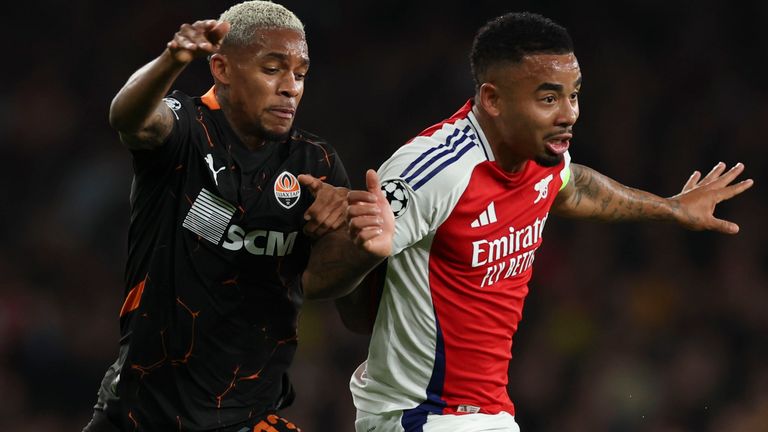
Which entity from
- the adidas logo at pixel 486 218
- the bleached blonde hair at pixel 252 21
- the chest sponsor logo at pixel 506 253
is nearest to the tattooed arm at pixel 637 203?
the chest sponsor logo at pixel 506 253

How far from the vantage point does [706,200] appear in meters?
4.37

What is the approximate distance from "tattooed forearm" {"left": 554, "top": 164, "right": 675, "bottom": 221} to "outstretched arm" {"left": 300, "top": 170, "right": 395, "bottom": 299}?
106cm

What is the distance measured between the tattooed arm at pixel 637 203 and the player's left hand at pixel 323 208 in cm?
105

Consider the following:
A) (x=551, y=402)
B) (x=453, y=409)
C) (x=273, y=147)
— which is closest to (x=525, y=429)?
(x=551, y=402)

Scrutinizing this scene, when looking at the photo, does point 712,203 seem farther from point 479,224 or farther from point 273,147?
point 273,147

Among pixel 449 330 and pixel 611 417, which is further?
pixel 611 417

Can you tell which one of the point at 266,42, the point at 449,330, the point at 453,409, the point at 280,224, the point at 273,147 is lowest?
the point at 453,409

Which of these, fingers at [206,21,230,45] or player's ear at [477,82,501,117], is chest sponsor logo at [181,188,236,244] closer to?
fingers at [206,21,230,45]

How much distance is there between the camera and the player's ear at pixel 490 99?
11.9 feet

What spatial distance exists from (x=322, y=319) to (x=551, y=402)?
62.1 inches

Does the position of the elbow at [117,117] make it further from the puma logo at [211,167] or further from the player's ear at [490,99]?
the player's ear at [490,99]

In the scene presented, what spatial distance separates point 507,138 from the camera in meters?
3.62

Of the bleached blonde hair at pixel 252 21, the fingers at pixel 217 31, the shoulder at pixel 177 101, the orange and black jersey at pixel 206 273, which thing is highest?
the bleached blonde hair at pixel 252 21

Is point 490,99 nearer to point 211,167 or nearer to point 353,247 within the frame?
point 353,247
